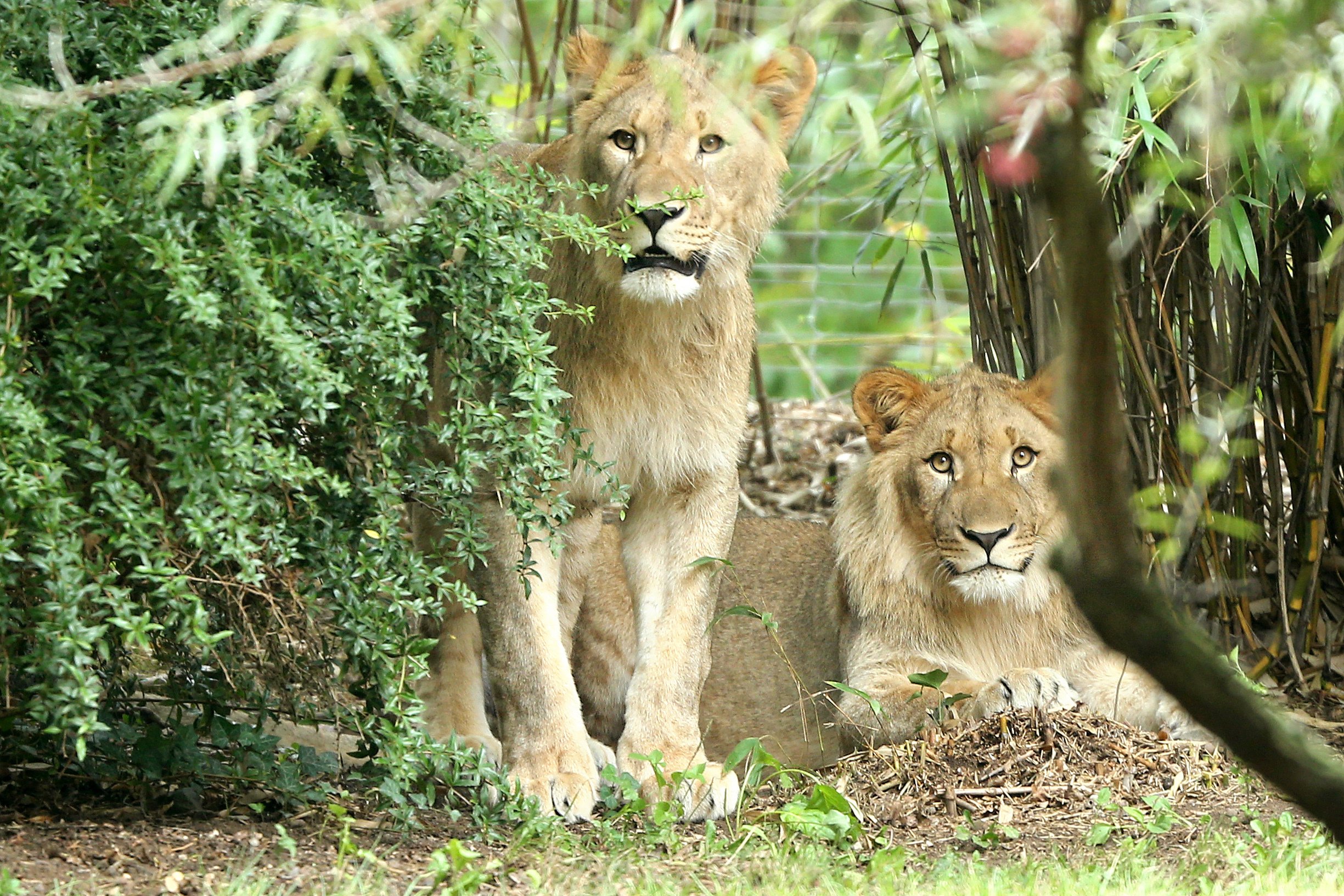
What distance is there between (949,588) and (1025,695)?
42 centimetres

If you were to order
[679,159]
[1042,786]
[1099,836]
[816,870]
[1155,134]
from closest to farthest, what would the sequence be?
[816,870] → [1099,836] → [1155,134] → [1042,786] → [679,159]

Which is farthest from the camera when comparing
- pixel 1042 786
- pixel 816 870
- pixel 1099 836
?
pixel 1042 786

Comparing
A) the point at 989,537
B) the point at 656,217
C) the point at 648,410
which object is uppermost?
the point at 656,217

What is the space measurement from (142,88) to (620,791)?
2087 mm

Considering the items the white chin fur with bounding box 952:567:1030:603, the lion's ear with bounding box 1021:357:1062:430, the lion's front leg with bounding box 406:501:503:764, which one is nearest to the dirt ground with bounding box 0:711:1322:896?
the white chin fur with bounding box 952:567:1030:603

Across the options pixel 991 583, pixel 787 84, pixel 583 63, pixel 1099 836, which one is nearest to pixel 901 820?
pixel 1099 836

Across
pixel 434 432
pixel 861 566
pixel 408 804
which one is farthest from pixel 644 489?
pixel 408 804

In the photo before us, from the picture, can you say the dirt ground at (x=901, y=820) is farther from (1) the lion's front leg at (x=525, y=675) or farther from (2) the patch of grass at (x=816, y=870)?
(1) the lion's front leg at (x=525, y=675)

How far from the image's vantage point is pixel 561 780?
150 inches

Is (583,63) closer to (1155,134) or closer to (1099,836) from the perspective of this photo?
(1155,134)

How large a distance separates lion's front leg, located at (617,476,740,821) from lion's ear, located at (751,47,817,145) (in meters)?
1.06

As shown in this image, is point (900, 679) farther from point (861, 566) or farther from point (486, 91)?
point (486, 91)

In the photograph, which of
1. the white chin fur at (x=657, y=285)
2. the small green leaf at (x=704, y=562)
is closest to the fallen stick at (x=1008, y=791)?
the small green leaf at (x=704, y=562)

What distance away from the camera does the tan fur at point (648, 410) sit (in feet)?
12.7
